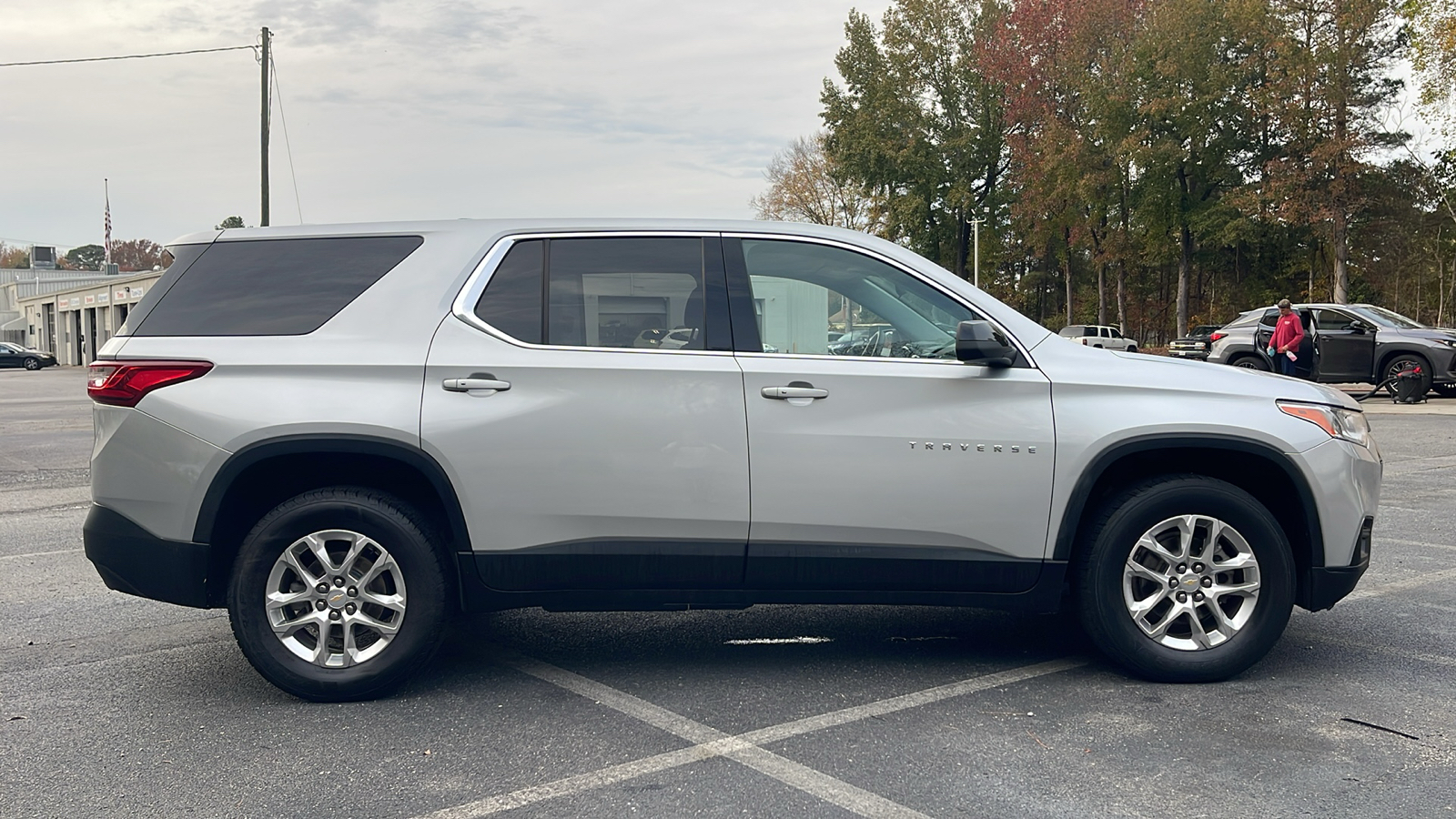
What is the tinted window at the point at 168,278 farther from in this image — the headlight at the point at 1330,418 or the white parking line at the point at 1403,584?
the white parking line at the point at 1403,584

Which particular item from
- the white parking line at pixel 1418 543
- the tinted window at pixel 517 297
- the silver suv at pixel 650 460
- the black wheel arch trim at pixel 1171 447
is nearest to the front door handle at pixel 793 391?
the silver suv at pixel 650 460

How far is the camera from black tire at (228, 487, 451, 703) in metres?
4.06

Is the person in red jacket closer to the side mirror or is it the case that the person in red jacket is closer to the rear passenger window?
the side mirror

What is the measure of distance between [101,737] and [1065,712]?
3336mm

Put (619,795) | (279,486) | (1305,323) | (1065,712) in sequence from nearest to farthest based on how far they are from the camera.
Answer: (619,795), (1065,712), (279,486), (1305,323)

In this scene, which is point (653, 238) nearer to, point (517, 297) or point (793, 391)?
point (517, 297)

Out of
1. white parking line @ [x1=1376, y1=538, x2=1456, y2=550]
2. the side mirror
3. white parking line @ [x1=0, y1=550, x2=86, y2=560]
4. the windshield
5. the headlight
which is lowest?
white parking line @ [x1=0, y1=550, x2=86, y2=560]

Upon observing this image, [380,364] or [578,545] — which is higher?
[380,364]

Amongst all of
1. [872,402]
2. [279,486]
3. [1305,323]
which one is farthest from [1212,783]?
[1305,323]

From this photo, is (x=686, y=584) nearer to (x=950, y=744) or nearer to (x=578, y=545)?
(x=578, y=545)

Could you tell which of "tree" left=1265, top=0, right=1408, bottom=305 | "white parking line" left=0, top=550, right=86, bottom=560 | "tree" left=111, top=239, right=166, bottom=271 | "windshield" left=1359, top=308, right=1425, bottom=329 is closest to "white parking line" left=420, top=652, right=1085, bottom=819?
"white parking line" left=0, top=550, right=86, bottom=560

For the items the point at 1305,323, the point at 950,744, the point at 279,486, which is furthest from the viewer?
the point at 1305,323

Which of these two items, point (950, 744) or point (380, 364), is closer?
point (950, 744)

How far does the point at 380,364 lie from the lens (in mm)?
4113
